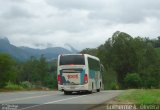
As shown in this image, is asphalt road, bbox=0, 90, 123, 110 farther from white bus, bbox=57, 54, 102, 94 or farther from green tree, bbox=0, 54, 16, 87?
green tree, bbox=0, 54, 16, 87

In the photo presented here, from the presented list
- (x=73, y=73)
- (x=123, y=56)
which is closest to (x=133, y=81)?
(x=123, y=56)

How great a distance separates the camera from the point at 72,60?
3906cm

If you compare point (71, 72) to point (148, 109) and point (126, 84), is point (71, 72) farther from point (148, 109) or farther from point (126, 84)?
point (126, 84)

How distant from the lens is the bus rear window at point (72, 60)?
38928 mm

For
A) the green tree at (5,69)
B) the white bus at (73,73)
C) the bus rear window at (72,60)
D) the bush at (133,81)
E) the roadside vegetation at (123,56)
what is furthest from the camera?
the roadside vegetation at (123,56)

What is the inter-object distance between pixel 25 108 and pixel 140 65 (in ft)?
268

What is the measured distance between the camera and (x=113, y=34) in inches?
3939

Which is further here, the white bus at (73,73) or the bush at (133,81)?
the bush at (133,81)

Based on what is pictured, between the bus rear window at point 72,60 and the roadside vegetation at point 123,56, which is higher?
the roadside vegetation at point 123,56

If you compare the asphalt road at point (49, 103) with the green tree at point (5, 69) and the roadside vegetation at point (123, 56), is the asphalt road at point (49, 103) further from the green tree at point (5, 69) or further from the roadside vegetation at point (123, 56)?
the roadside vegetation at point (123, 56)

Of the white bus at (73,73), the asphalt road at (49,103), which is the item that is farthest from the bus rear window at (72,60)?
the asphalt road at (49,103)

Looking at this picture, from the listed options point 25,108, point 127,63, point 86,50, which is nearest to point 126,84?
point 127,63

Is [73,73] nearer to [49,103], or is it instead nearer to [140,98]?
[140,98]

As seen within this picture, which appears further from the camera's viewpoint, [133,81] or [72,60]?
[133,81]
